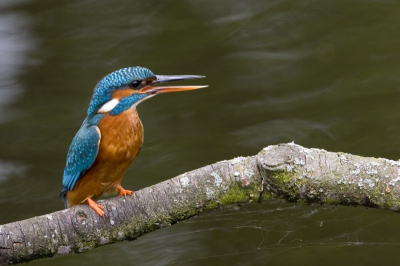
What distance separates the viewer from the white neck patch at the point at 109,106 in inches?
109

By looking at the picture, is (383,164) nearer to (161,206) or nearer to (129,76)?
(161,206)

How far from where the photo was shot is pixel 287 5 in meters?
5.89

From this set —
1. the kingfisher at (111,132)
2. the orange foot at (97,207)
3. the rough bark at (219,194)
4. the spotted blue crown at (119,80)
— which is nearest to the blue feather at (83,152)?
the kingfisher at (111,132)

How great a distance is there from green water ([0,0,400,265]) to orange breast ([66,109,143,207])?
1497 mm

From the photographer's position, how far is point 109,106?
2.78 m

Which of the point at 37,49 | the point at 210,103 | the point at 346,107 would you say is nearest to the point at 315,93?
the point at 346,107

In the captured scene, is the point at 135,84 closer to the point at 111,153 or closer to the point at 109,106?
the point at 109,106

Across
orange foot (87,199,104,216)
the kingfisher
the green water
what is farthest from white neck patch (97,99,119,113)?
the green water

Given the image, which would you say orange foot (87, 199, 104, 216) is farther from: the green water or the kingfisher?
the green water

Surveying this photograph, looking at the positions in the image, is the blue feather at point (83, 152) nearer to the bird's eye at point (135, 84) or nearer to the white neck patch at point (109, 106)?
the white neck patch at point (109, 106)

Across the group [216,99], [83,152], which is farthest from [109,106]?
[216,99]

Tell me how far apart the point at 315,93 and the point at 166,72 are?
48.1 inches

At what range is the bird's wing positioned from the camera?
106 inches

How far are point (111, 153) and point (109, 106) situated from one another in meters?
0.21
